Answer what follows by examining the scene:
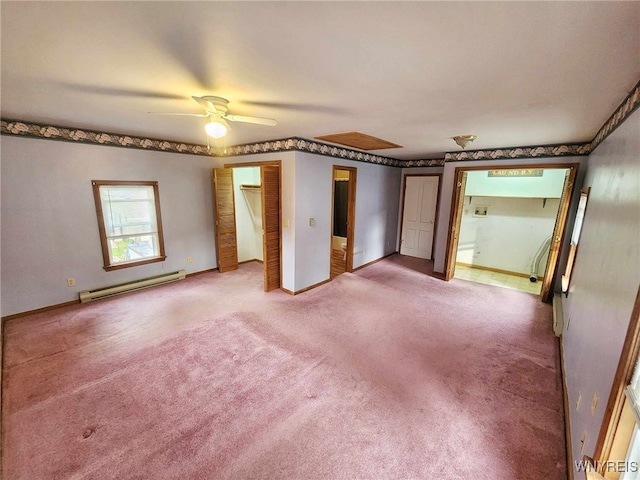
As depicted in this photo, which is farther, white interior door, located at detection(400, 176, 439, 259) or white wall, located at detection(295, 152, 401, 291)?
white interior door, located at detection(400, 176, 439, 259)

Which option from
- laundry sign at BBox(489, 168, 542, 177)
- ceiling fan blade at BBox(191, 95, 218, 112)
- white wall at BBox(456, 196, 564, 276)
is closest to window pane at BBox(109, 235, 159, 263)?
ceiling fan blade at BBox(191, 95, 218, 112)

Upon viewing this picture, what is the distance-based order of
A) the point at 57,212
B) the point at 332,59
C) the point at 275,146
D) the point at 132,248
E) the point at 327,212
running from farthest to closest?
1. the point at 327,212
2. the point at 132,248
3. the point at 275,146
4. the point at 57,212
5. the point at 332,59

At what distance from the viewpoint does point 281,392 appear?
2.12 m

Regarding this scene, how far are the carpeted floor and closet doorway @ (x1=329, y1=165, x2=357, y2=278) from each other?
62.3 inches

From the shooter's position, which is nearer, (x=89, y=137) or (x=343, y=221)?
(x=89, y=137)

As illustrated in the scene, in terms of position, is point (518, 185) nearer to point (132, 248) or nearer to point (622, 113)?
point (622, 113)

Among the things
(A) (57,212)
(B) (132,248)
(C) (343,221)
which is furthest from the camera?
(C) (343,221)

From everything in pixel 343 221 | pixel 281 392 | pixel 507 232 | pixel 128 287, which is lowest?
pixel 281 392

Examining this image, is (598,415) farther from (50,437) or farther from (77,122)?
(77,122)

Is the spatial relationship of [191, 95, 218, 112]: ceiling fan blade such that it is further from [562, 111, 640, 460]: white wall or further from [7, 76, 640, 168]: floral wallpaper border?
[562, 111, 640, 460]: white wall

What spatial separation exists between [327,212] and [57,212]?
11.7ft

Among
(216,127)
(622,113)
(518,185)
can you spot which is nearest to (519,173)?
(518,185)

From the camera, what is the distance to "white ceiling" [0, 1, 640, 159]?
3.31ft

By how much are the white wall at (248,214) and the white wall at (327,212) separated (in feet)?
5.86
